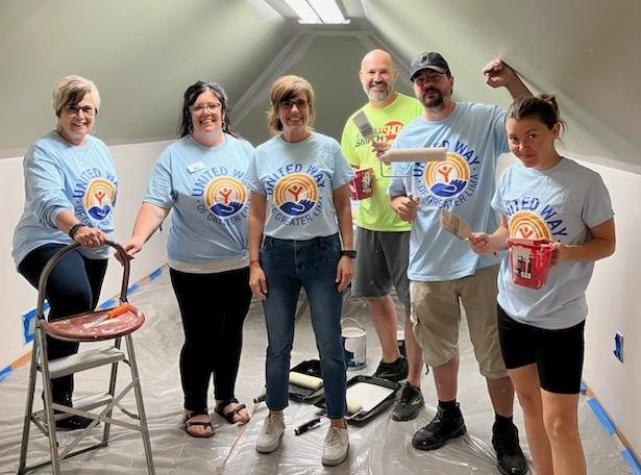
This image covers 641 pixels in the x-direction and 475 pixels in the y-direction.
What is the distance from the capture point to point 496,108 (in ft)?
6.45

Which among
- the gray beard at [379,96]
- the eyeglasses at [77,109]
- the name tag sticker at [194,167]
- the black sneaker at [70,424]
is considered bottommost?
the black sneaker at [70,424]

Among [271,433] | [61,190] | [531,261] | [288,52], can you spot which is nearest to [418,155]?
[531,261]

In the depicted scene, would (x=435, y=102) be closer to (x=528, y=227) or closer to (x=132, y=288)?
(x=528, y=227)

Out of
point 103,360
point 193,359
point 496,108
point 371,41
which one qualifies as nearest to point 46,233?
point 103,360

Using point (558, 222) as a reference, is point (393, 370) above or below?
below

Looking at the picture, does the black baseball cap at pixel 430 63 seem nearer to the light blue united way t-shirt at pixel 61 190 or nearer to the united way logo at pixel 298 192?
the united way logo at pixel 298 192

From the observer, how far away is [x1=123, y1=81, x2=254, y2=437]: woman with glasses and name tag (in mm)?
2160

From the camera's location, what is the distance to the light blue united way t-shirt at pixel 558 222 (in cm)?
148

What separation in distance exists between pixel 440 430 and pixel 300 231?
0.91 metres

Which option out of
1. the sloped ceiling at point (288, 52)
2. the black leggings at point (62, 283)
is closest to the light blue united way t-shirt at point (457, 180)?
the sloped ceiling at point (288, 52)

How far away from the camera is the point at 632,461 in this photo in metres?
2.07

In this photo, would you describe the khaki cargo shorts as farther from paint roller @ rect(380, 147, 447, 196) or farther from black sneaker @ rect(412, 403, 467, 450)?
paint roller @ rect(380, 147, 447, 196)

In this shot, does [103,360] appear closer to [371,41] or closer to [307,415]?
[307,415]

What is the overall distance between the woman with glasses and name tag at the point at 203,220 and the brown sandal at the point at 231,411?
0.35ft
